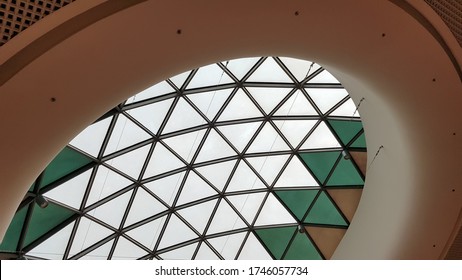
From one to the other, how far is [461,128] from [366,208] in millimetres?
7194

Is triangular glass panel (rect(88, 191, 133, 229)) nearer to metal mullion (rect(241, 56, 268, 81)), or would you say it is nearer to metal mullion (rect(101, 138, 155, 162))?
metal mullion (rect(101, 138, 155, 162))

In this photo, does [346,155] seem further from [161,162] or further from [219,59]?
[219,59]

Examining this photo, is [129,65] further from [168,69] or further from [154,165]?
[154,165]

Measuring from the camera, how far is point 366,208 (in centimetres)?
2069

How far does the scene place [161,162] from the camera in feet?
71.4

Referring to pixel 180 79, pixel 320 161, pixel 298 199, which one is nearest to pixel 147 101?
pixel 180 79

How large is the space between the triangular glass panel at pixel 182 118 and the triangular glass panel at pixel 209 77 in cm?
106

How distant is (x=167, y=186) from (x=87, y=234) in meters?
4.63

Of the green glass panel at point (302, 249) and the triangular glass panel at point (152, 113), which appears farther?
the green glass panel at point (302, 249)

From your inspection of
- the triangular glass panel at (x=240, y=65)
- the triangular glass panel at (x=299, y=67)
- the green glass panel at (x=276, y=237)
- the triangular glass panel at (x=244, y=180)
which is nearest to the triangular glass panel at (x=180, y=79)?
the triangular glass panel at (x=240, y=65)

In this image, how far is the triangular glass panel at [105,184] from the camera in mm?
20484

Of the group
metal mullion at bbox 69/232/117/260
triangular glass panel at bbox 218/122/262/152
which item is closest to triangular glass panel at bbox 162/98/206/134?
triangular glass panel at bbox 218/122/262/152

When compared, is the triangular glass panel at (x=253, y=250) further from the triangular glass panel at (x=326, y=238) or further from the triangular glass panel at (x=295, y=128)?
the triangular glass panel at (x=295, y=128)

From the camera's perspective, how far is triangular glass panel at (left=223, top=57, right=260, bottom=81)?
19.2 meters
